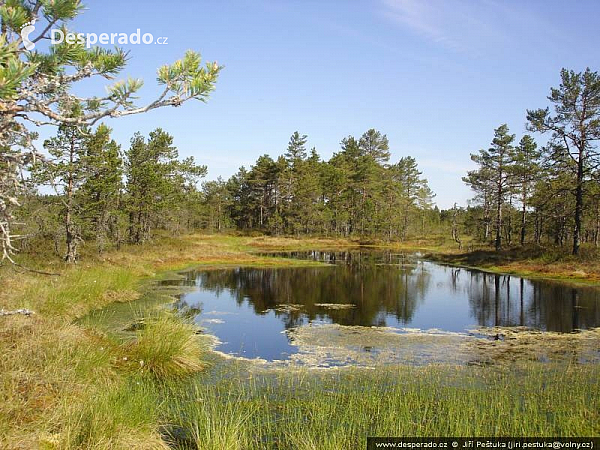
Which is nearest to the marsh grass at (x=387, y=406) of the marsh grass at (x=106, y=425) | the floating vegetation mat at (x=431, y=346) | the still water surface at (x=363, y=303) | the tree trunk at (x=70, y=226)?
the marsh grass at (x=106, y=425)

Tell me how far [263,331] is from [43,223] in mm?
14312

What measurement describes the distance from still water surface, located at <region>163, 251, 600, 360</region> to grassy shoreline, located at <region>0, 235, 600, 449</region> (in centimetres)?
295

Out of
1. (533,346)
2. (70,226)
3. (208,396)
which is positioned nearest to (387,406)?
(208,396)

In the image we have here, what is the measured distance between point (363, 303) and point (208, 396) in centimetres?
1461

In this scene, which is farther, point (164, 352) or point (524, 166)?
point (524, 166)

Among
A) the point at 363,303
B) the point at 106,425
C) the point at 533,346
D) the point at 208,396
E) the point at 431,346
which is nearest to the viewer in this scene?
the point at 106,425

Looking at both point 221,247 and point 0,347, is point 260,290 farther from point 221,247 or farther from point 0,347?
point 221,247

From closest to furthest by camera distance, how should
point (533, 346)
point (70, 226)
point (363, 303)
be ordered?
point (533, 346) → point (363, 303) → point (70, 226)

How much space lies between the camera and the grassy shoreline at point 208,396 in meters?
5.75

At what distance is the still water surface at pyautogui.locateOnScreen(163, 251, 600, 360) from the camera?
1677 cm

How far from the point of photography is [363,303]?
22.3 m

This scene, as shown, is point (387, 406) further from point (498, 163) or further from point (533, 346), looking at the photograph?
point (498, 163)

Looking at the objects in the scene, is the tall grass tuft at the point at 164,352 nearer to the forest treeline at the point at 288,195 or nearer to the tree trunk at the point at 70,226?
the tree trunk at the point at 70,226

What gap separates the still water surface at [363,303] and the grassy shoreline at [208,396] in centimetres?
295
